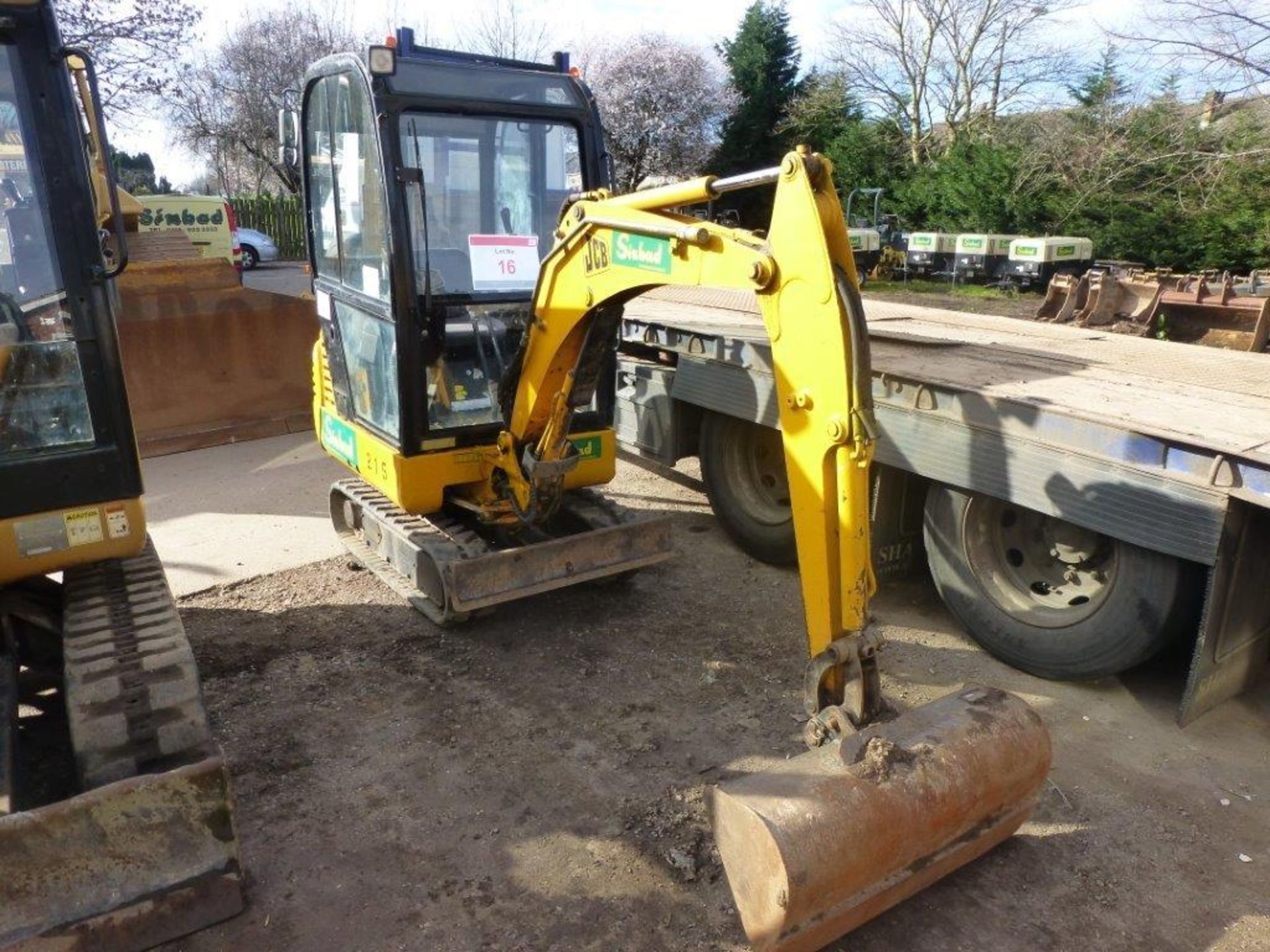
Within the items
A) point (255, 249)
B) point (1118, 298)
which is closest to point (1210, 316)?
point (1118, 298)

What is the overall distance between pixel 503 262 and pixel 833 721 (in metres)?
2.85

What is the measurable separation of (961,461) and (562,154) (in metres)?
2.53

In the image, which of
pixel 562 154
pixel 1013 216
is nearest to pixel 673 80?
pixel 1013 216

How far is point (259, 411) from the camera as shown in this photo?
28.5 feet

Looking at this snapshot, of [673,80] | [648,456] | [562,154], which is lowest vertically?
[648,456]

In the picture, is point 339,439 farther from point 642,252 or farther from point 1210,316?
point 1210,316

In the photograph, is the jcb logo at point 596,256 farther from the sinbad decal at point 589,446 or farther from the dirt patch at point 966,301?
the dirt patch at point 966,301

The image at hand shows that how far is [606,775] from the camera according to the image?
376 centimetres

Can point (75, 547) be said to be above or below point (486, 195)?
below

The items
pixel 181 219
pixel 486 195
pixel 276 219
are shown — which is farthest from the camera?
pixel 276 219

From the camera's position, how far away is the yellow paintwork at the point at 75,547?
318cm

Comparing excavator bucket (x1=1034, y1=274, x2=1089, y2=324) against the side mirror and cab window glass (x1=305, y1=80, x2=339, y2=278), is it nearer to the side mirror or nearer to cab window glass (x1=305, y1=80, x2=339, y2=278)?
cab window glass (x1=305, y1=80, x2=339, y2=278)

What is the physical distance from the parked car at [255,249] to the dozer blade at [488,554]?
2019cm

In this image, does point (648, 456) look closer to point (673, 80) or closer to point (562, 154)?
point (562, 154)
